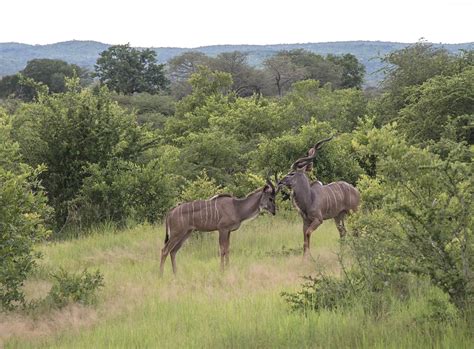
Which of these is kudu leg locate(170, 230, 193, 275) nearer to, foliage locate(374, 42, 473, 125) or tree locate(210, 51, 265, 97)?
foliage locate(374, 42, 473, 125)

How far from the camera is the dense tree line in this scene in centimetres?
566

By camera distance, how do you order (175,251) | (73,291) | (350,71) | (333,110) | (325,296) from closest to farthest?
(325,296) → (73,291) → (175,251) → (333,110) → (350,71)

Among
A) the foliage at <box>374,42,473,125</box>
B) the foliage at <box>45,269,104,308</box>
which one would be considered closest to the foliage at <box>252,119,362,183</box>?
the foliage at <box>374,42,473,125</box>

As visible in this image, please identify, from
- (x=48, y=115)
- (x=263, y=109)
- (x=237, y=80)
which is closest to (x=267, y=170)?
(x=48, y=115)

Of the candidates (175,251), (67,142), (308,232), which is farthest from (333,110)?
(175,251)

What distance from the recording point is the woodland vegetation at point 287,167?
223 inches

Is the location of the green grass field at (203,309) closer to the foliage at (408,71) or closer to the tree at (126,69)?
the foliage at (408,71)

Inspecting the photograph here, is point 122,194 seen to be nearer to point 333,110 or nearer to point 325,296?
point 325,296

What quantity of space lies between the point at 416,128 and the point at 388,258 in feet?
44.4

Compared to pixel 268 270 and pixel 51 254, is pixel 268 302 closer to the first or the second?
pixel 268 270

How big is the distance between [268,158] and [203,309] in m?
11.1

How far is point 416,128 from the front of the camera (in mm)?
19031

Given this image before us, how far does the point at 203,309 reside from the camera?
287 inches

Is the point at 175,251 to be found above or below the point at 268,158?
below
